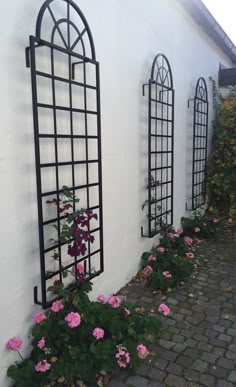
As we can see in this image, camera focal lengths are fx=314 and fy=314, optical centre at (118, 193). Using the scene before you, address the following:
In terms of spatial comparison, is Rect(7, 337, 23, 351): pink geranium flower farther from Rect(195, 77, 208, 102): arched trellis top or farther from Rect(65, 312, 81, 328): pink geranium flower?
Rect(195, 77, 208, 102): arched trellis top

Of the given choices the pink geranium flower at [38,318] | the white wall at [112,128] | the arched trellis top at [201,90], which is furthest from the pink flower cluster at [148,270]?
the arched trellis top at [201,90]

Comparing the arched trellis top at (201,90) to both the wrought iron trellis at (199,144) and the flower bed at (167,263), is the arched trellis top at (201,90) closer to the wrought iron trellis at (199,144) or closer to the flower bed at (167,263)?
the wrought iron trellis at (199,144)

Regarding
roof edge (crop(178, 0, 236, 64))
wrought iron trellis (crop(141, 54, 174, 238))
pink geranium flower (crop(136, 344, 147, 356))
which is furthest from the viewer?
roof edge (crop(178, 0, 236, 64))

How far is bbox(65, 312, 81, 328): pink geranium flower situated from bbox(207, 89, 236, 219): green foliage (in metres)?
3.90

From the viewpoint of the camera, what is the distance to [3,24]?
163cm

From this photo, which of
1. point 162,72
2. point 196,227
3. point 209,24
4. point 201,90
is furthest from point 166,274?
point 209,24

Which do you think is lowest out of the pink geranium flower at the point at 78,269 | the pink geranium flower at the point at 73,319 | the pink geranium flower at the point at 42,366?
the pink geranium flower at the point at 42,366

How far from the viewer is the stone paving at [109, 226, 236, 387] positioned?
1.89m

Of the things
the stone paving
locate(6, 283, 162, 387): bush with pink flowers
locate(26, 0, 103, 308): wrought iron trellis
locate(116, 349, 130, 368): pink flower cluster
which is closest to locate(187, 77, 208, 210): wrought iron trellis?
the stone paving

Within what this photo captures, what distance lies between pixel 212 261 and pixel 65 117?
2.60 metres

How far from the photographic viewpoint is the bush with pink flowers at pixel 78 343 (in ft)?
5.79

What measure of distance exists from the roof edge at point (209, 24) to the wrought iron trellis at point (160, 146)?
1.08 meters

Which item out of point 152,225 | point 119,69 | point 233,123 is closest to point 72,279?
point 152,225

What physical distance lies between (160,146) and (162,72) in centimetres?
84
